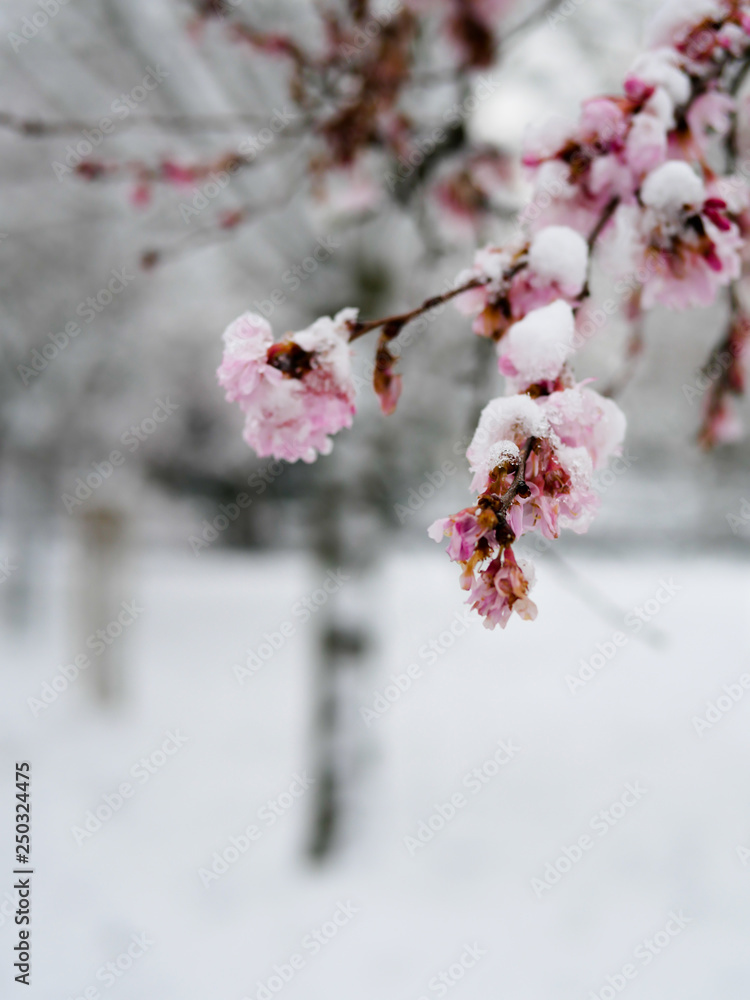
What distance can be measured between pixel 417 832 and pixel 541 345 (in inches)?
159

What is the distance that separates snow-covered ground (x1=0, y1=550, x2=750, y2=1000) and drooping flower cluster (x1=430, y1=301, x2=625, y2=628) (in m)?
0.61

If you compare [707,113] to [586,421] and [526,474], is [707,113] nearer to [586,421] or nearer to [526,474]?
[586,421]

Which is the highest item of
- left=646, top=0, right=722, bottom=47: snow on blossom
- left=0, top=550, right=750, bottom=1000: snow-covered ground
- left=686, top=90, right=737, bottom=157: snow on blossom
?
left=646, top=0, right=722, bottom=47: snow on blossom

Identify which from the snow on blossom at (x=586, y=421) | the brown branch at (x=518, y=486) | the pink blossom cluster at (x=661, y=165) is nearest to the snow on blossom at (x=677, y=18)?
the pink blossom cluster at (x=661, y=165)

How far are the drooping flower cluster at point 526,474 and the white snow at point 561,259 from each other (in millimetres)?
118

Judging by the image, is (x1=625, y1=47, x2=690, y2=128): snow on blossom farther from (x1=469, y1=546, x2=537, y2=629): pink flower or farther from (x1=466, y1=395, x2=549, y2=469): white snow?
(x1=469, y1=546, x2=537, y2=629): pink flower

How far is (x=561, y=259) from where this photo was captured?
821 millimetres

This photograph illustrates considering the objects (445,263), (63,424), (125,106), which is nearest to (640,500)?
(63,424)

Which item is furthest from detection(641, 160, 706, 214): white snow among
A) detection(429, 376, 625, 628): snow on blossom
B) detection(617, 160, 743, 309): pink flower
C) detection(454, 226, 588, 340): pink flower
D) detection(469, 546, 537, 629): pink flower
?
detection(469, 546, 537, 629): pink flower

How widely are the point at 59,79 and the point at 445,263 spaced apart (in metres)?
2.01

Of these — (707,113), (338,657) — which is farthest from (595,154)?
(338,657)

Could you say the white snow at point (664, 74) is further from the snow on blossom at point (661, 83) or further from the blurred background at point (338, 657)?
the blurred background at point (338, 657)

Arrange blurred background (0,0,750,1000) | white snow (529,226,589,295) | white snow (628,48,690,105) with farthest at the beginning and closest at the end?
blurred background (0,0,750,1000) → white snow (628,48,690,105) → white snow (529,226,589,295)

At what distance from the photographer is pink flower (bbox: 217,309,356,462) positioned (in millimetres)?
824
